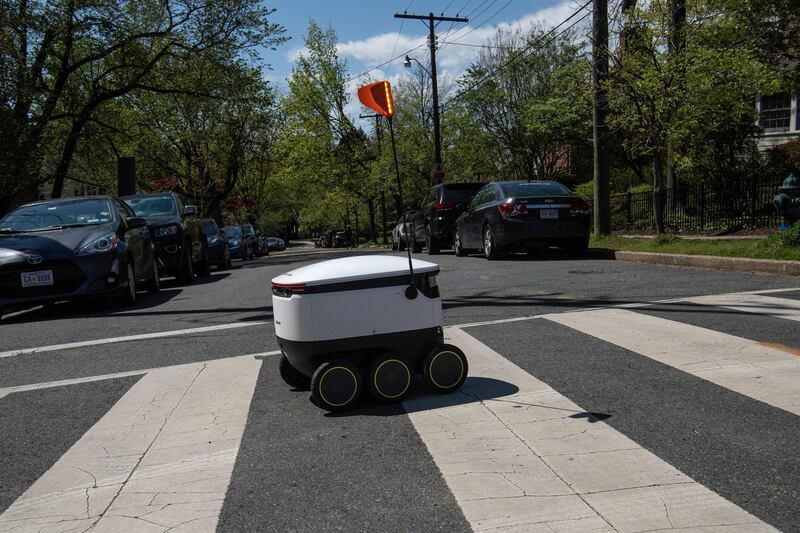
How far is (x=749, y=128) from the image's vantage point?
1908 cm

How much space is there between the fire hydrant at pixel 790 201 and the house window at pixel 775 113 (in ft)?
57.7

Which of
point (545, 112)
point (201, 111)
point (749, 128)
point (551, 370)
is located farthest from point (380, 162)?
point (551, 370)

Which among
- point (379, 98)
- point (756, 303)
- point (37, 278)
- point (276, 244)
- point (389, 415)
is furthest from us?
point (276, 244)

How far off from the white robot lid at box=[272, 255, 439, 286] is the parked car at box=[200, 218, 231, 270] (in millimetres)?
15338

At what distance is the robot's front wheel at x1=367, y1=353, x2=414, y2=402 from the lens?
3918 millimetres

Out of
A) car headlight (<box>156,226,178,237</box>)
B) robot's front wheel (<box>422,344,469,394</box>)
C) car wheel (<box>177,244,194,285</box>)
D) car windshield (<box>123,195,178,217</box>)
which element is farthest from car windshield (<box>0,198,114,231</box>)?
robot's front wheel (<box>422,344,469,394</box>)

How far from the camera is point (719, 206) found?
16.8 m

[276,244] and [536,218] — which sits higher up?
[536,218]

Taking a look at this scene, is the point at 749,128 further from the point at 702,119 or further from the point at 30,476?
the point at 30,476

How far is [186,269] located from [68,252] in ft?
15.6

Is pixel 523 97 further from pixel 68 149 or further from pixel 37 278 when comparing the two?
pixel 37 278

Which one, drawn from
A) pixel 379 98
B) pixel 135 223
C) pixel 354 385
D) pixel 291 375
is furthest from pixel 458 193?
pixel 354 385

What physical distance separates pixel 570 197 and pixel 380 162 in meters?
33.1

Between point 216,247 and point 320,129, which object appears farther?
point 320,129
